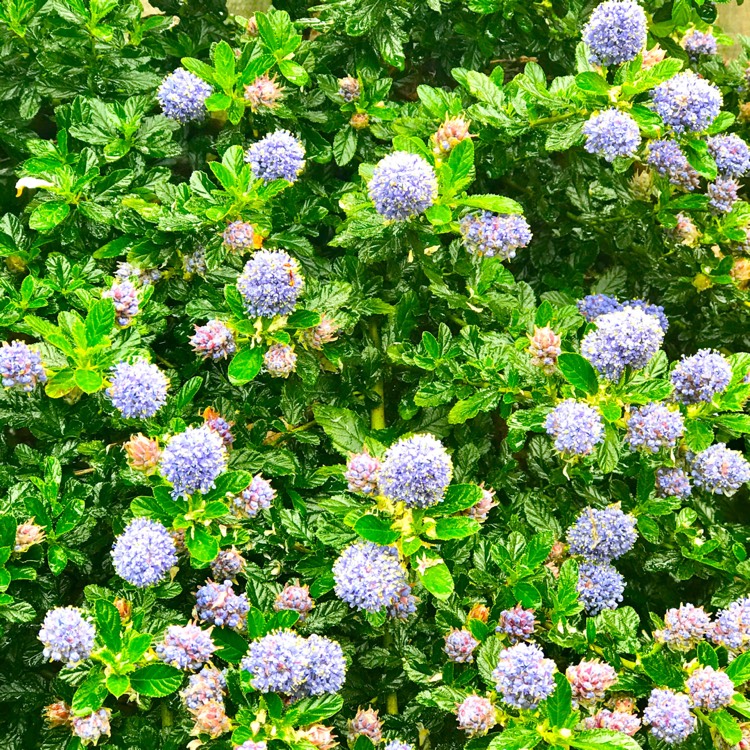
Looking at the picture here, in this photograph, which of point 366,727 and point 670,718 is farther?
point 366,727

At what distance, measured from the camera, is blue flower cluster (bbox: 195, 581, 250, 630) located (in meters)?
1.65

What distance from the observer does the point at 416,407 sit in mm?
1907

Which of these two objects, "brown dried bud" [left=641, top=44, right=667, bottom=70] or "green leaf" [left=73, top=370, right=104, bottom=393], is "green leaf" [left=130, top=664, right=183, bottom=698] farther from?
"brown dried bud" [left=641, top=44, right=667, bottom=70]

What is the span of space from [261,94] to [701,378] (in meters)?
1.14

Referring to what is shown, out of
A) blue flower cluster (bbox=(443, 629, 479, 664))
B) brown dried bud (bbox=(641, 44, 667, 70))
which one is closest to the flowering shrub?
blue flower cluster (bbox=(443, 629, 479, 664))

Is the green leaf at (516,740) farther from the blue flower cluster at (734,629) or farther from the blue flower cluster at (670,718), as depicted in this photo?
the blue flower cluster at (734,629)

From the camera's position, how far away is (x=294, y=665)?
150 cm

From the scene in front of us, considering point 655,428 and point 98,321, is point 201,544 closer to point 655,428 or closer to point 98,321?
point 98,321

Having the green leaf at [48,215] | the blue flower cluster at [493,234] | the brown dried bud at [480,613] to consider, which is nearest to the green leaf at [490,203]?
the blue flower cluster at [493,234]

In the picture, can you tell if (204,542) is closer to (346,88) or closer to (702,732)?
(702,732)

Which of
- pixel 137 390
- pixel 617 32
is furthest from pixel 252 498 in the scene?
pixel 617 32

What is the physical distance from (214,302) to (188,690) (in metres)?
0.78

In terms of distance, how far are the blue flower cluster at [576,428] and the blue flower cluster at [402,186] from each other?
473mm

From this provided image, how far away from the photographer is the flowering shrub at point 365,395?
5.15ft
